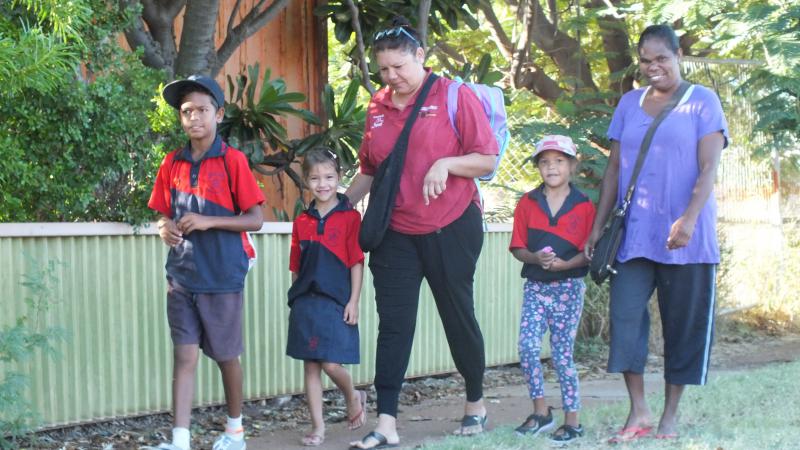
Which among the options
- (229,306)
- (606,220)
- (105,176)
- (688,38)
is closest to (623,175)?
(606,220)

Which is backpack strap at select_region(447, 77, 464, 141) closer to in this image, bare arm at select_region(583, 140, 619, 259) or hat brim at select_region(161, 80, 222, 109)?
bare arm at select_region(583, 140, 619, 259)

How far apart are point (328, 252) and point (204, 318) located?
0.89m

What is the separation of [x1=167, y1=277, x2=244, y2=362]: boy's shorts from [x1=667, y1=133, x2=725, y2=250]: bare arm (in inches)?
87.4

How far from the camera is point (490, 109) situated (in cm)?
615

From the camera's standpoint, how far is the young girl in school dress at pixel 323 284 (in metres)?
6.23

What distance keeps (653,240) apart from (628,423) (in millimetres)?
966

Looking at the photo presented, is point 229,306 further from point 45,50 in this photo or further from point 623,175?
point 623,175

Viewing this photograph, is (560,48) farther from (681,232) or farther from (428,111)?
(681,232)

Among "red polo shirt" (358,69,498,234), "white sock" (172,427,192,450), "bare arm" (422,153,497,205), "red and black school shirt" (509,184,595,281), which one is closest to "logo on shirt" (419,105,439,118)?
"red polo shirt" (358,69,498,234)

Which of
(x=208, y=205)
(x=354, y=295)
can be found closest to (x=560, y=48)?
(x=354, y=295)

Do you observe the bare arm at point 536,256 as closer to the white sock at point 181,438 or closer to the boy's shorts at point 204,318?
the boy's shorts at point 204,318

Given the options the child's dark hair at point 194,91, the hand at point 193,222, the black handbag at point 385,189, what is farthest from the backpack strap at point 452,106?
the hand at point 193,222

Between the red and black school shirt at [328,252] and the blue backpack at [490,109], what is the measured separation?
2.67 feet

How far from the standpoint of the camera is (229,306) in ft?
18.7
